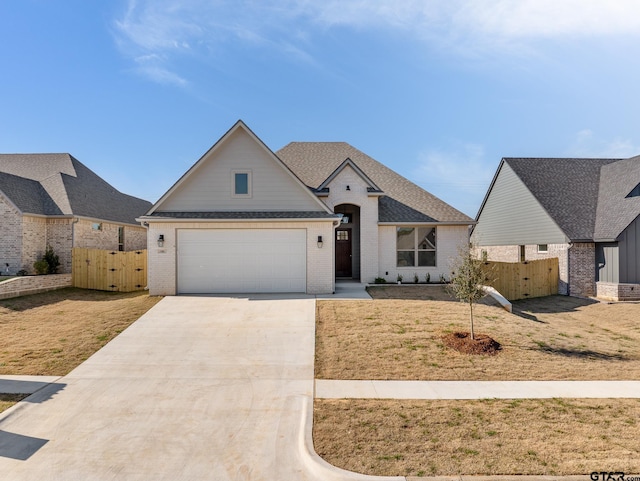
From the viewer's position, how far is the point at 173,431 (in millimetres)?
5309

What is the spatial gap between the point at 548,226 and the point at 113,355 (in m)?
20.9

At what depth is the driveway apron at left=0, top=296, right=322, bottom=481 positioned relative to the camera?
4.54 m

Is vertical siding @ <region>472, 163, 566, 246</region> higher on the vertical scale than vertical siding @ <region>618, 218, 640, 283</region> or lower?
higher

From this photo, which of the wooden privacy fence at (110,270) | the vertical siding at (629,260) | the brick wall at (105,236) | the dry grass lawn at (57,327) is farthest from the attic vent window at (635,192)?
the brick wall at (105,236)

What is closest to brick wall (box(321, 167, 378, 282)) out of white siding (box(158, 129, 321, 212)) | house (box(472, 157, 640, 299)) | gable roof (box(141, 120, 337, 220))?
gable roof (box(141, 120, 337, 220))

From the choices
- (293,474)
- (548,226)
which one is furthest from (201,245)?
(548,226)

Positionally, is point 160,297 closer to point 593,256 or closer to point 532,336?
point 532,336

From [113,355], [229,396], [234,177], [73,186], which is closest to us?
[229,396]

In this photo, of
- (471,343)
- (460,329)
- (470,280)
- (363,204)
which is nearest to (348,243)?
(363,204)

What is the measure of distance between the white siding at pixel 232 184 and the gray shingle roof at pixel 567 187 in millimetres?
13884

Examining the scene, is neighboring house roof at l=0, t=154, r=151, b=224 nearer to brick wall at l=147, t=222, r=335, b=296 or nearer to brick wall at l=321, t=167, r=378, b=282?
brick wall at l=147, t=222, r=335, b=296

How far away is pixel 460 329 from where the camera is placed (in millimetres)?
9969

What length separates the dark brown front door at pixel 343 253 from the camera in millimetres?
18750

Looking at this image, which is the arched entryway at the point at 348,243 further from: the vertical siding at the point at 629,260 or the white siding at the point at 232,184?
the vertical siding at the point at 629,260
